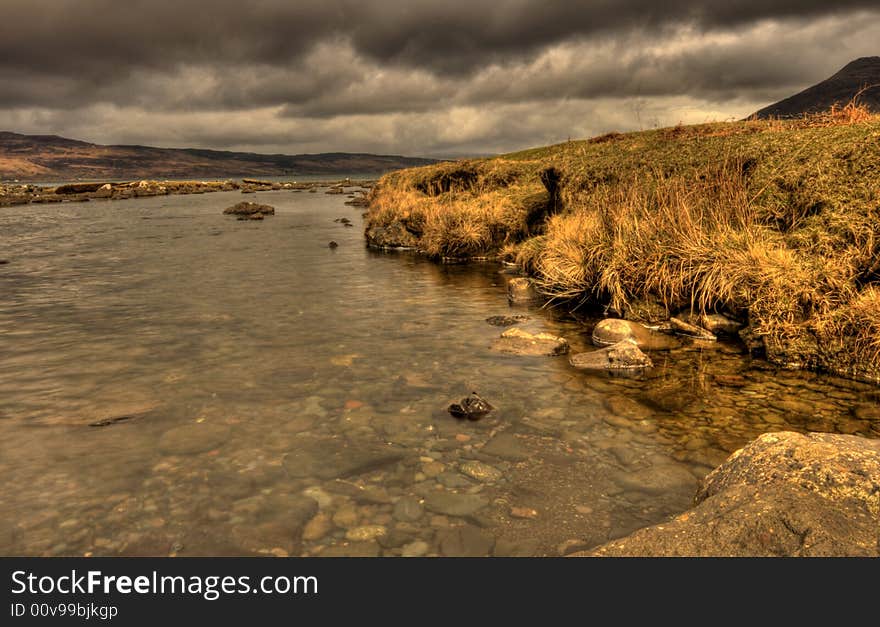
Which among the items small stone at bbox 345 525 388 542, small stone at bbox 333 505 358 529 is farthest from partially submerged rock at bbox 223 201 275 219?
small stone at bbox 345 525 388 542

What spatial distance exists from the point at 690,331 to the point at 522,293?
4.90 metres

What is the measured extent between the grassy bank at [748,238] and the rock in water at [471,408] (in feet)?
17.3

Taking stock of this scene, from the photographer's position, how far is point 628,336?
10.4m

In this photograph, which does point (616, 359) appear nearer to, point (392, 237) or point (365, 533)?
point (365, 533)

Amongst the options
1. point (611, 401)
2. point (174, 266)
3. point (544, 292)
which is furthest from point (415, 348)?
point (174, 266)

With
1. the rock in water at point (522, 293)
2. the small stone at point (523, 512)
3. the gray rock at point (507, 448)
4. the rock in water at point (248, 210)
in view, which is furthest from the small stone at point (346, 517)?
the rock in water at point (248, 210)

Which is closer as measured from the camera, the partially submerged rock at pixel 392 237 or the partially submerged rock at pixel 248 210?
the partially submerged rock at pixel 392 237

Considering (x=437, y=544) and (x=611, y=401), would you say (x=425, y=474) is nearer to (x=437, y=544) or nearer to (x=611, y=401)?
(x=437, y=544)

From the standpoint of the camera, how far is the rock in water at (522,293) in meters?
14.5

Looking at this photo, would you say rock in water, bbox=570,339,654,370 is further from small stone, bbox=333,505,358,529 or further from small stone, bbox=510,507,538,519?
small stone, bbox=333,505,358,529

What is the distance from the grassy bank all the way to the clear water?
1015 mm

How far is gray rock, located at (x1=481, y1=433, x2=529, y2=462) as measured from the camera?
625 cm

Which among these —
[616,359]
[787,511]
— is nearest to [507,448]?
[787,511]

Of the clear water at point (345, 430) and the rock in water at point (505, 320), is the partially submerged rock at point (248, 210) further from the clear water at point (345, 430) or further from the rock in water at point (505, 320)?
the rock in water at point (505, 320)
